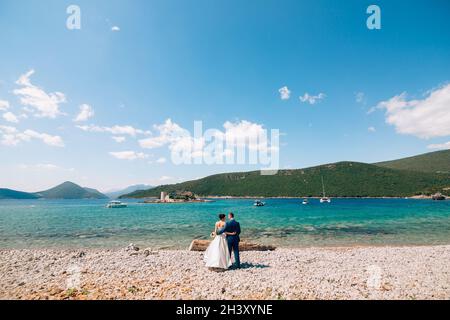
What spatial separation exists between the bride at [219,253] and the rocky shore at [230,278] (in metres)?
0.46

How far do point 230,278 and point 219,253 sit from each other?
1.76 meters

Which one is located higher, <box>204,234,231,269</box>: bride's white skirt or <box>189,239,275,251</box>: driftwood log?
Answer: <box>204,234,231,269</box>: bride's white skirt

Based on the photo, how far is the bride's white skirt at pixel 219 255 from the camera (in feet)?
42.1

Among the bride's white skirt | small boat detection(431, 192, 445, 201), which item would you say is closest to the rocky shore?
the bride's white skirt

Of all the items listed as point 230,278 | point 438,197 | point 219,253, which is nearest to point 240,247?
point 219,253

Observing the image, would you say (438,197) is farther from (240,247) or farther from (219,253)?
(219,253)

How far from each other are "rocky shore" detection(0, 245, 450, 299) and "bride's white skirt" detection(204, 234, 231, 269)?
1.48 feet

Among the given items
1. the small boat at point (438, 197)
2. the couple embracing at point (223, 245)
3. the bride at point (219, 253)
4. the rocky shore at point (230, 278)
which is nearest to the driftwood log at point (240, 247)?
the rocky shore at point (230, 278)

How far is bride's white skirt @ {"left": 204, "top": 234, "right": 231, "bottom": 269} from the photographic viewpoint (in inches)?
505

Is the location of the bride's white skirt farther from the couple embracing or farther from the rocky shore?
the rocky shore

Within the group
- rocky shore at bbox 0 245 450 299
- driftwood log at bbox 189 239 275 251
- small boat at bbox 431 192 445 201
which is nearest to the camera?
rocky shore at bbox 0 245 450 299
